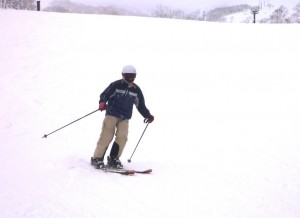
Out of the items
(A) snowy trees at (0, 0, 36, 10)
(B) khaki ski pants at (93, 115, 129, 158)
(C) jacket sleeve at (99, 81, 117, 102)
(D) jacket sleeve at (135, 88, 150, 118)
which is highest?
(A) snowy trees at (0, 0, 36, 10)

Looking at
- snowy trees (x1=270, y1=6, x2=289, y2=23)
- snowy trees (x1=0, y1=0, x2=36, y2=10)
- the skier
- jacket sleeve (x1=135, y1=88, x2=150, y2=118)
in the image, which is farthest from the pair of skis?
snowy trees (x1=270, y1=6, x2=289, y2=23)

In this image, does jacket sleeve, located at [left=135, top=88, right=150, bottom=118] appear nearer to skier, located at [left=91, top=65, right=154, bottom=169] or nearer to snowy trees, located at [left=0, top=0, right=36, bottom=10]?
skier, located at [left=91, top=65, right=154, bottom=169]

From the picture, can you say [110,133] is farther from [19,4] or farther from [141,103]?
[19,4]

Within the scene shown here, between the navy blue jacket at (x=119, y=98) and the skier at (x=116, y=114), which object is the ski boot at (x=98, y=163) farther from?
the navy blue jacket at (x=119, y=98)

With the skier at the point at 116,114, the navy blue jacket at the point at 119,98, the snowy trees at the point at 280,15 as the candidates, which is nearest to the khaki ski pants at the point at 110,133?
the skier at the point at 116,114

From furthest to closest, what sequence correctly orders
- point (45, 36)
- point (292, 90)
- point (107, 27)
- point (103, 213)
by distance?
point (107, 27) → point (45, 36) → point (292, 90) → point (103, 213)

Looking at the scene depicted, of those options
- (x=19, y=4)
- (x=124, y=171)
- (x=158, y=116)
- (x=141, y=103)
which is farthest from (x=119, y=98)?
(x=19, y=4)

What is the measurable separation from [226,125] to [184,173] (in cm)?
413

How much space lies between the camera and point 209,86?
14133 millimetres

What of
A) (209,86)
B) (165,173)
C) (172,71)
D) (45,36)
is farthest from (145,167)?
(45,36)

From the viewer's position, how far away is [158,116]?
11094 mm

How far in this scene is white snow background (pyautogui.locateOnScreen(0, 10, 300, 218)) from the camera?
203 inches

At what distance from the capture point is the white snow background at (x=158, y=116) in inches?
203

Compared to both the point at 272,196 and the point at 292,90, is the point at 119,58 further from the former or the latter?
the point at 272,196
